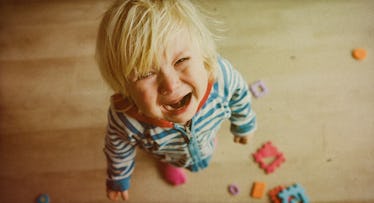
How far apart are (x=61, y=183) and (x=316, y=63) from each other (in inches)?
35.7

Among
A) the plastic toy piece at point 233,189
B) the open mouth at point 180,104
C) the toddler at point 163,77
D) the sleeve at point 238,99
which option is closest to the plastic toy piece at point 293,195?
the plastic toy piece at point 233,189

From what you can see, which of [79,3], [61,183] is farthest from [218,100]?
[79,3]

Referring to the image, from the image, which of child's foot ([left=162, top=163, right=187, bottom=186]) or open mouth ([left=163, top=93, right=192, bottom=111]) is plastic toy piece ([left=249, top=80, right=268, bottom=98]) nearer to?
child's foot ([left=162, top=163, right=187, bottom=186])

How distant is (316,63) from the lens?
107 centimetres

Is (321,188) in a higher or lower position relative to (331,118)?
lower

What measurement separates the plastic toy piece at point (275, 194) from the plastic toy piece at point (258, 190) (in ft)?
0.07

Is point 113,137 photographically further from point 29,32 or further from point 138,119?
point 29,32

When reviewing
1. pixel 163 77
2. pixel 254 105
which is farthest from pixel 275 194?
pixel 163 77

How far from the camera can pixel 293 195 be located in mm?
950

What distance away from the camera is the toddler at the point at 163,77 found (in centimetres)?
47

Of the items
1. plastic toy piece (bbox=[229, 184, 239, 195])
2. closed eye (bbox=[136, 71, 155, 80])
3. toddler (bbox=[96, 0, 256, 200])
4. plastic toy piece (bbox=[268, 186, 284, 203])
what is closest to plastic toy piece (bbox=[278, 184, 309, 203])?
plastic toy piece (bbox=[268, 186, 284, 203])

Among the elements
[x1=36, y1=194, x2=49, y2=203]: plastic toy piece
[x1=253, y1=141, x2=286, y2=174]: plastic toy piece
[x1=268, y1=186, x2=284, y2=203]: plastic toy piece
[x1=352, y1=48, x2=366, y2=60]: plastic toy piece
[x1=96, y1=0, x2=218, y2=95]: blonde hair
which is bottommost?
[x1=36, y1=194, x2=49, y2=203]: plastic toy piece

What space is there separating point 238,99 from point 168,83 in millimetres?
257

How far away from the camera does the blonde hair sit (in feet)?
1.53
